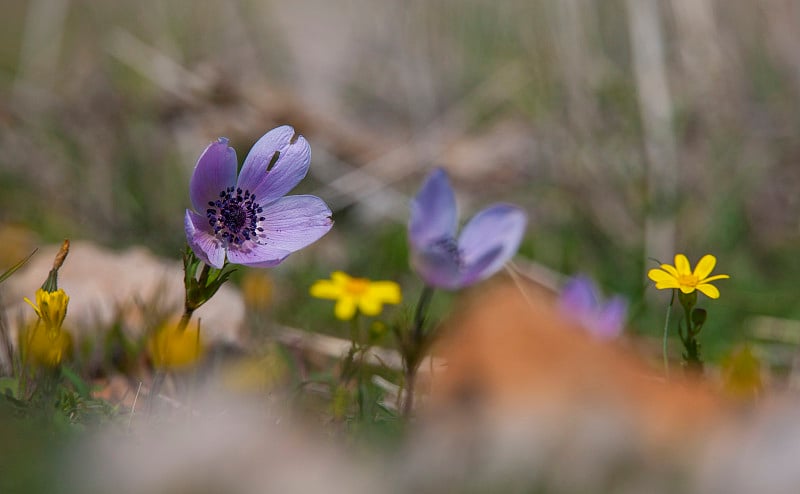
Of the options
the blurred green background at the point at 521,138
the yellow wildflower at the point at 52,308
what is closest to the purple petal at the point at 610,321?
the yellow wildflower at the point at 52,308

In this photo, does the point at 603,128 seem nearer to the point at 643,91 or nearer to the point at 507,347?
the point at 643,91

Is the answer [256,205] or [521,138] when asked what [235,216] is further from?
[521,138]

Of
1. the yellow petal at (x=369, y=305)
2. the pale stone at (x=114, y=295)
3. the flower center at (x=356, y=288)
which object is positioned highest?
the flower center at (x=356, y=288)

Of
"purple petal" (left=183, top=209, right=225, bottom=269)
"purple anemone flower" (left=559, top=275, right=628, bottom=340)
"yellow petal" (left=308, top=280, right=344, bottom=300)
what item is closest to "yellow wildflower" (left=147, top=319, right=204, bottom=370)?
"purple petal" (left=183, top=209, right=225, bottom=269)

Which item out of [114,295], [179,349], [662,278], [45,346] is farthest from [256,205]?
[114,295]

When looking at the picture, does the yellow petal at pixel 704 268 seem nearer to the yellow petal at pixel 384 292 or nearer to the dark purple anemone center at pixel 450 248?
the dark purple anemone center at pixel 450 248

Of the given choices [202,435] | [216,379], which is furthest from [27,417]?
[202,435]

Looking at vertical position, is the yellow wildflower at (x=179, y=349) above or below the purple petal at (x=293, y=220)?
below
